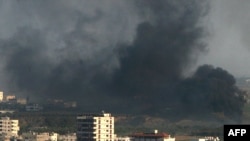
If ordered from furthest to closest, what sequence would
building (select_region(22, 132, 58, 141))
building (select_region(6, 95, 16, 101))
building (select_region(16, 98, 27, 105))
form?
building (select_region(6, 95, 16, 101))
building (select_region(16, 98, 27, 105))
building (select_region(22, 132, 58, 141))

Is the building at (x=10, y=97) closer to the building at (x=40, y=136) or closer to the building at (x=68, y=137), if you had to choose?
the building at (x=40, y=136)

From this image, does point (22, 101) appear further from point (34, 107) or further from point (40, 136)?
point (40, 136)

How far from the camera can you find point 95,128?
80.3 m

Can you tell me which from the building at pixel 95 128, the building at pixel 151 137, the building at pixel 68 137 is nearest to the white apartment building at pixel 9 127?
the building at pixel 68 137

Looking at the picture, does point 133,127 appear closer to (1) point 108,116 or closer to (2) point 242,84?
(1) point 108,116

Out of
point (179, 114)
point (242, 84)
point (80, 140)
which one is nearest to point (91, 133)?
point (80, 140)

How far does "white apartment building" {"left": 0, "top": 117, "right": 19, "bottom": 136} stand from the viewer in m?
93.5

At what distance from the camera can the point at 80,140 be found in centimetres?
7950

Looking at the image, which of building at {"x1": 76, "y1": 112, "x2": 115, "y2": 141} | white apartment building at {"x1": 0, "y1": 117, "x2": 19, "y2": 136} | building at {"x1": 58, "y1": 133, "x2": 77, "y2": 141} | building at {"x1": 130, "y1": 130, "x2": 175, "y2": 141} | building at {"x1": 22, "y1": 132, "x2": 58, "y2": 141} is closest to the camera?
building at {"x1": 130, "y1": 130, "x2": 175, "y2": 141}

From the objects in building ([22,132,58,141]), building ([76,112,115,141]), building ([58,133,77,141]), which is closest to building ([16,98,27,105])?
building ([22,132,58,141])

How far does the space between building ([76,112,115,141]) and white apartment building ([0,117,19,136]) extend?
13076 millimetres

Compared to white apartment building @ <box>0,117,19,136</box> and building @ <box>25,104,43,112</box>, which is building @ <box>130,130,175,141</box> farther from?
building @ <box>25,104,43,112</box>

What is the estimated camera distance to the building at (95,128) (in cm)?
8006

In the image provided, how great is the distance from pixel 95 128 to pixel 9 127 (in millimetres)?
17214
